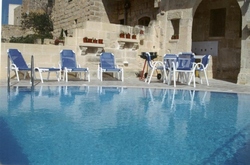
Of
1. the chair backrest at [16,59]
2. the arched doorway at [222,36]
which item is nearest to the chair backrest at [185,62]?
the arched doorway at [222,36]

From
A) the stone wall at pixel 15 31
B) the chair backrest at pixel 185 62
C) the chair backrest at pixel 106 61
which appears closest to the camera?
the chair backrest at pixel 185 62

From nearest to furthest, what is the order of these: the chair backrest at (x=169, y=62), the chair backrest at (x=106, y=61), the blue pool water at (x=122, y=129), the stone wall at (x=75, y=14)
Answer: the blue pool water at (x=122, y=129)
the chair backrest at (x=169, y=62)
the chair backrest at (x=106, y=61)
the stone wall at (x=75, y=14)

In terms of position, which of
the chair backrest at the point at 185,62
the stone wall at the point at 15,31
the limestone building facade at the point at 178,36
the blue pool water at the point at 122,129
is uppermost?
the stone wall at the point at 15,31

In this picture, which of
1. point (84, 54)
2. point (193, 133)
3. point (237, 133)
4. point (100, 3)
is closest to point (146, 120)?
point (193, 133)

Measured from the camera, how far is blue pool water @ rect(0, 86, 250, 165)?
8.30ft

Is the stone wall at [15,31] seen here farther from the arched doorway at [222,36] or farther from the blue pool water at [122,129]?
the blue pool water at [122,129]

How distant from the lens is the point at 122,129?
3.54 metres

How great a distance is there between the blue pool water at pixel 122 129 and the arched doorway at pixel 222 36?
19.6ft

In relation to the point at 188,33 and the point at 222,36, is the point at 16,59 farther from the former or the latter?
the point at 222,36

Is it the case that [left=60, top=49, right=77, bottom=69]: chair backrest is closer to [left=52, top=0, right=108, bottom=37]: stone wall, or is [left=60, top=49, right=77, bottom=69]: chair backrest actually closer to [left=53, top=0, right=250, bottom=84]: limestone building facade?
[left=53, top=0, right=250, bottom=84]: limestone building facade

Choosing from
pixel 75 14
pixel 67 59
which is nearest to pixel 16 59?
pixel 67 59

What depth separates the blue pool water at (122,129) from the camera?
8.30 feet

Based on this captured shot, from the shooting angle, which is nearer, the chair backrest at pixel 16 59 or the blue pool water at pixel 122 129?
the blue pool water at pixel 122 129

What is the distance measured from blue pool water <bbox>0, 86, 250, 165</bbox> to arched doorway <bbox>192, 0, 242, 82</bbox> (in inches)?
235
